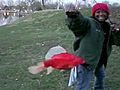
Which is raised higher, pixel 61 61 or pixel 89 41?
pixel 89 41

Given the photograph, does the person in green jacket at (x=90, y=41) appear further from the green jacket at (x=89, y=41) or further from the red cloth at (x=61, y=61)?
the red cloth at (x=61, y=61)

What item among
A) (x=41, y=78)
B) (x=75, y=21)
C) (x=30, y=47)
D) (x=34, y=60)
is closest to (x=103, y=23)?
(x=75, y=21)

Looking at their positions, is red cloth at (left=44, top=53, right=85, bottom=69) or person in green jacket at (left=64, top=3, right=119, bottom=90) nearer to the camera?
red cloth at (left=44, top=53, right=85, bottom=69)

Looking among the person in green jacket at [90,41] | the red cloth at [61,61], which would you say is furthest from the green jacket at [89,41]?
the red cloth at [61,61]

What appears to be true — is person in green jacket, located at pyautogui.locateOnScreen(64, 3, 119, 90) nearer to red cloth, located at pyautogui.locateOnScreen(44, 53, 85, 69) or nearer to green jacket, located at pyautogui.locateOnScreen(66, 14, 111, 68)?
green jacket, located at pyautogui.locateOnScreen(66, 14, 111, 68)

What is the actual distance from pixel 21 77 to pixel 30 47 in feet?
15.0

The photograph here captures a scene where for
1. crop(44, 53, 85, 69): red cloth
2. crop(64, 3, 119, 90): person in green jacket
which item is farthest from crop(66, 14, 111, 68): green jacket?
crop(44, 53, 85, 69): red cloth

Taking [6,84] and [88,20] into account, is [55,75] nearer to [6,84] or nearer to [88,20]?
[6,84]

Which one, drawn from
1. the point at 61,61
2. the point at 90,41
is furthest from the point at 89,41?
the point at 61,61

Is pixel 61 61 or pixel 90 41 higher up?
pixel 90 41

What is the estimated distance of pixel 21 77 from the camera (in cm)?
712

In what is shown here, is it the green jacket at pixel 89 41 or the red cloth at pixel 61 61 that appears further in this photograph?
the green jacket at pixel 89 41

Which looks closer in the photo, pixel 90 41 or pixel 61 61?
pixel 61 61

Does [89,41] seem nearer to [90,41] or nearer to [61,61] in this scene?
[90,41]
